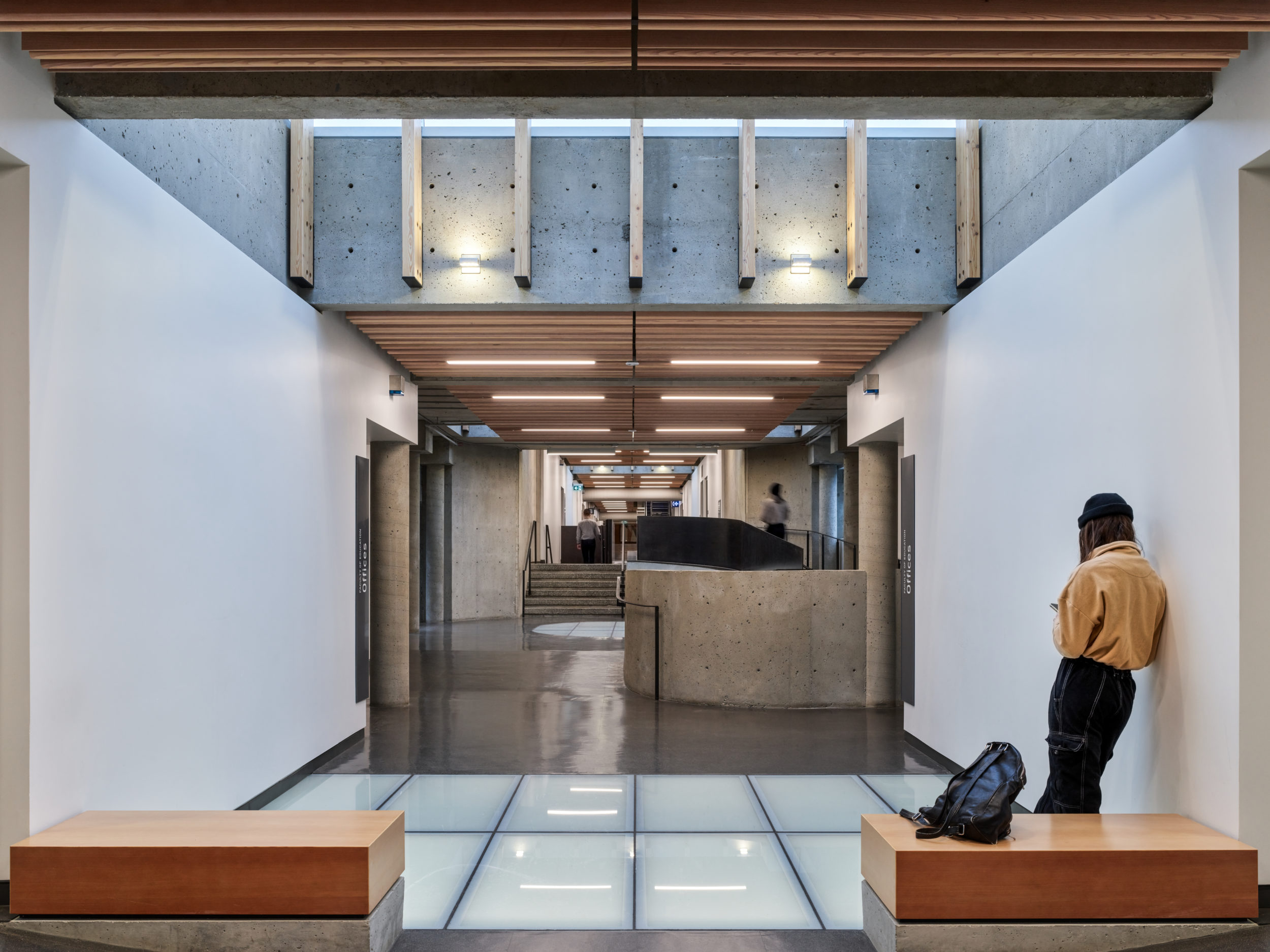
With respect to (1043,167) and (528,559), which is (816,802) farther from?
(528,559)

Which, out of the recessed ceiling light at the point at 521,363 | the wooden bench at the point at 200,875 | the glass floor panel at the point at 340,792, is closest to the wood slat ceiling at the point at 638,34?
the wooden bench at the point at 200,875

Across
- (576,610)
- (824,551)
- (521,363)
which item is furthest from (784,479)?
(521,363)

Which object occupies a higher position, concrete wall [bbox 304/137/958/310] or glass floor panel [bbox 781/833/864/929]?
concrete wall [bbox 304/137/958/310]

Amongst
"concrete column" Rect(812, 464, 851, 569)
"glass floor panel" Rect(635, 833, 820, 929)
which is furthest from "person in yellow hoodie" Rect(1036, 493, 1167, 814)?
"concrete column" Rect(812, 464, 851, 569)

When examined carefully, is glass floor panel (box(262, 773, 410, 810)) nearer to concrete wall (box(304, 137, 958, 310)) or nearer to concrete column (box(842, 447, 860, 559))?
concrete wall (box(304, 137, 958, 310))

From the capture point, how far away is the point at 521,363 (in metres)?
9.05

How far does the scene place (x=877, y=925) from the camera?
3398mm

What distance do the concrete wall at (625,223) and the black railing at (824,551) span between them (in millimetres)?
7269

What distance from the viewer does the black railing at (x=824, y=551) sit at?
14.5 meters

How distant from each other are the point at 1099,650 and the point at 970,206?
11.8 feet

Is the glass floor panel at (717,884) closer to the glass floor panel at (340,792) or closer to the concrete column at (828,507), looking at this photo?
the glass floor panel at (340,792)

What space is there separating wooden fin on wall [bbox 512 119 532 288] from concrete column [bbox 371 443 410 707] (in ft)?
11.4

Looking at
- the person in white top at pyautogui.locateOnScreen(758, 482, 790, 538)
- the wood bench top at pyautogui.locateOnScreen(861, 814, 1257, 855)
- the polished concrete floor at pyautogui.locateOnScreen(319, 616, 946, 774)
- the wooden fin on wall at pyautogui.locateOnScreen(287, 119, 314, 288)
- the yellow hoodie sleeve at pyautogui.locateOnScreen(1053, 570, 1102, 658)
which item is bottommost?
the polished concrete floor at pyautogui.locateOnScreen(319, 616, 946, 774)

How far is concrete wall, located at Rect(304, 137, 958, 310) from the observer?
21.5 ft
